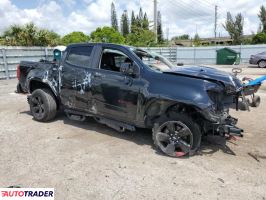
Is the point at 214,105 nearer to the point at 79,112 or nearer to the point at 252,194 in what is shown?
the point at 252,194

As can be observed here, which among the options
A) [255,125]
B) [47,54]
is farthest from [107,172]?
[47,54]

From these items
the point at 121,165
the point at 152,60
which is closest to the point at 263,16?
the point at 152,60

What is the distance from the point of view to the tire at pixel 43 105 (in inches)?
247

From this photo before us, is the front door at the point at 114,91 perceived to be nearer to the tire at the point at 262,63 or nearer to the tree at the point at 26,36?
the tree at the point at 26,36

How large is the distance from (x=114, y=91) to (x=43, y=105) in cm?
208

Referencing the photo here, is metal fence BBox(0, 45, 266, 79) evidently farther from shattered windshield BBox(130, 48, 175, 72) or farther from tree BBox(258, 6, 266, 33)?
tree BBox(258, 6, 266, 33)

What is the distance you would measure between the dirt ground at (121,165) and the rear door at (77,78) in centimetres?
62

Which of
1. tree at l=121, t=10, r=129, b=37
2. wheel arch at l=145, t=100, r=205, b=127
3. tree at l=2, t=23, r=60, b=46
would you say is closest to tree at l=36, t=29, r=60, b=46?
tree at l=2, t=23, r=60, b=46

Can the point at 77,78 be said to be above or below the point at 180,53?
below

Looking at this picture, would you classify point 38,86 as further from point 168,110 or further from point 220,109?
point 220,109

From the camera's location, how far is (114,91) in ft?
16.8

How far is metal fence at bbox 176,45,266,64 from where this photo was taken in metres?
28.4

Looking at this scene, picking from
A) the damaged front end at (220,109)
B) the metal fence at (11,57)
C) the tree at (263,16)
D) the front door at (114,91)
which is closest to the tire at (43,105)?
the front door at (114,91)

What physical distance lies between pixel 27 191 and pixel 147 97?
2321 mm
